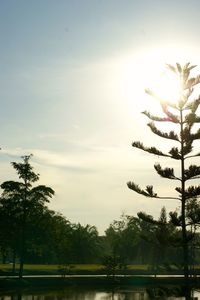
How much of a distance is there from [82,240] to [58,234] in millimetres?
21820

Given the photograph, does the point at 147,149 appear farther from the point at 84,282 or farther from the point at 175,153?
the point at 84,282

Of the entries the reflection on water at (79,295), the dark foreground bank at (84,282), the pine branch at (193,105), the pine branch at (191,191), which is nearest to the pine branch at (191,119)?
the pine branch at (193,105)

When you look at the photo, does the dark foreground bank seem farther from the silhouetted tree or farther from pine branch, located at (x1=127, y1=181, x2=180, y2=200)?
pine branch, located at (x1=127, y1=181, x2=180, y2=200)

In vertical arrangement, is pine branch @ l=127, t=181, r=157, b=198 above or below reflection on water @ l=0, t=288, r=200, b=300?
above

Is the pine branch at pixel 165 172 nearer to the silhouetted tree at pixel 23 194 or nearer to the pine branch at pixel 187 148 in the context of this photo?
the pine branch at pixel 187 148

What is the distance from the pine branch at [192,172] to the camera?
22766 mm

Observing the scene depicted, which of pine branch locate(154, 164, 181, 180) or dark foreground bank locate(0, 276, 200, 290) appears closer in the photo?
pine branch locate(154, 164, 181, 180)

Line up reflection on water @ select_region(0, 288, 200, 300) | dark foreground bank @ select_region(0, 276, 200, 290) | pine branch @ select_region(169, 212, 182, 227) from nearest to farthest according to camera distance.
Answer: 1. pine branch @ select_region(169, 212, 182, 227)
2. reflection on water @ select_region(0, 288, 200, 300)
3. dark foreground bank @ select_region(0, 276, 200, 290)

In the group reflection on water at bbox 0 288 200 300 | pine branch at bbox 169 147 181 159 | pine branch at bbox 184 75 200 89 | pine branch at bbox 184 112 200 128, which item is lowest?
reflection on water at bbox 0 288 200 300

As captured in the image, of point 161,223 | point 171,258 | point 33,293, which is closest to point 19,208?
point 33,293

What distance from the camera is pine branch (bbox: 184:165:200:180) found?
22.8 metres

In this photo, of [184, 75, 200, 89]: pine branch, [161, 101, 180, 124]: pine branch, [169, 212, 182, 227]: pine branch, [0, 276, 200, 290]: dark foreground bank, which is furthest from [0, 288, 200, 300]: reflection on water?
[184, 75, 200, 89]: pine branch

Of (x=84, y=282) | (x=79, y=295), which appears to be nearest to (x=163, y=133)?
(x=79, y=295)

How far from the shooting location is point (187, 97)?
23422 millimetres
